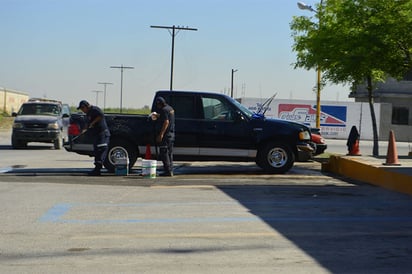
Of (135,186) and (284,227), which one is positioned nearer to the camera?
(284,227)

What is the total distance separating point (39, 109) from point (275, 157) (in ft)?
46.3

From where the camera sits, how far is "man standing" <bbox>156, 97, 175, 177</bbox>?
14156mm

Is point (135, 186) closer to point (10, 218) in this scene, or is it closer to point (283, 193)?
point (283, 193)

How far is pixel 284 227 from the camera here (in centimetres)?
850

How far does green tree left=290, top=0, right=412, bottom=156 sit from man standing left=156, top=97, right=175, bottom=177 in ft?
19.0

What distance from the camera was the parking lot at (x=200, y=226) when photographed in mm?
6609

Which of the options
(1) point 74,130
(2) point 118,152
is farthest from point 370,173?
(1) point 74,130

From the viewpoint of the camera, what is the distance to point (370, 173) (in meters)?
13.9

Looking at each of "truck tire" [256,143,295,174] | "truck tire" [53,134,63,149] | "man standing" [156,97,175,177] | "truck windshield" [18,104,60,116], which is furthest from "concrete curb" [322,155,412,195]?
"truck windshield" [18,104,60,116]

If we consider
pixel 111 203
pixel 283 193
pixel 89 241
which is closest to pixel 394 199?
pixel 283 193

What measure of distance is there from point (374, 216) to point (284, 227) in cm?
175

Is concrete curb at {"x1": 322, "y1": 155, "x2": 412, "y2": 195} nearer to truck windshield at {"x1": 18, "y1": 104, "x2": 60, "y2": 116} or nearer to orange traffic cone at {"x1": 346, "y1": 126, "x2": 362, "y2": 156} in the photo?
orange traffic cone at {"x1": 346, "y1": 126, "x2": 362, "y2": 156}

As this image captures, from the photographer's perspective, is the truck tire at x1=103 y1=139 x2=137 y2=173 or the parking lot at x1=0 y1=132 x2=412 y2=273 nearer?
the parking lot at x1=0 y1=132 x2=412 y2=273

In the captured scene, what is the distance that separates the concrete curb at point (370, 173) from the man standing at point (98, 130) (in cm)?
572
